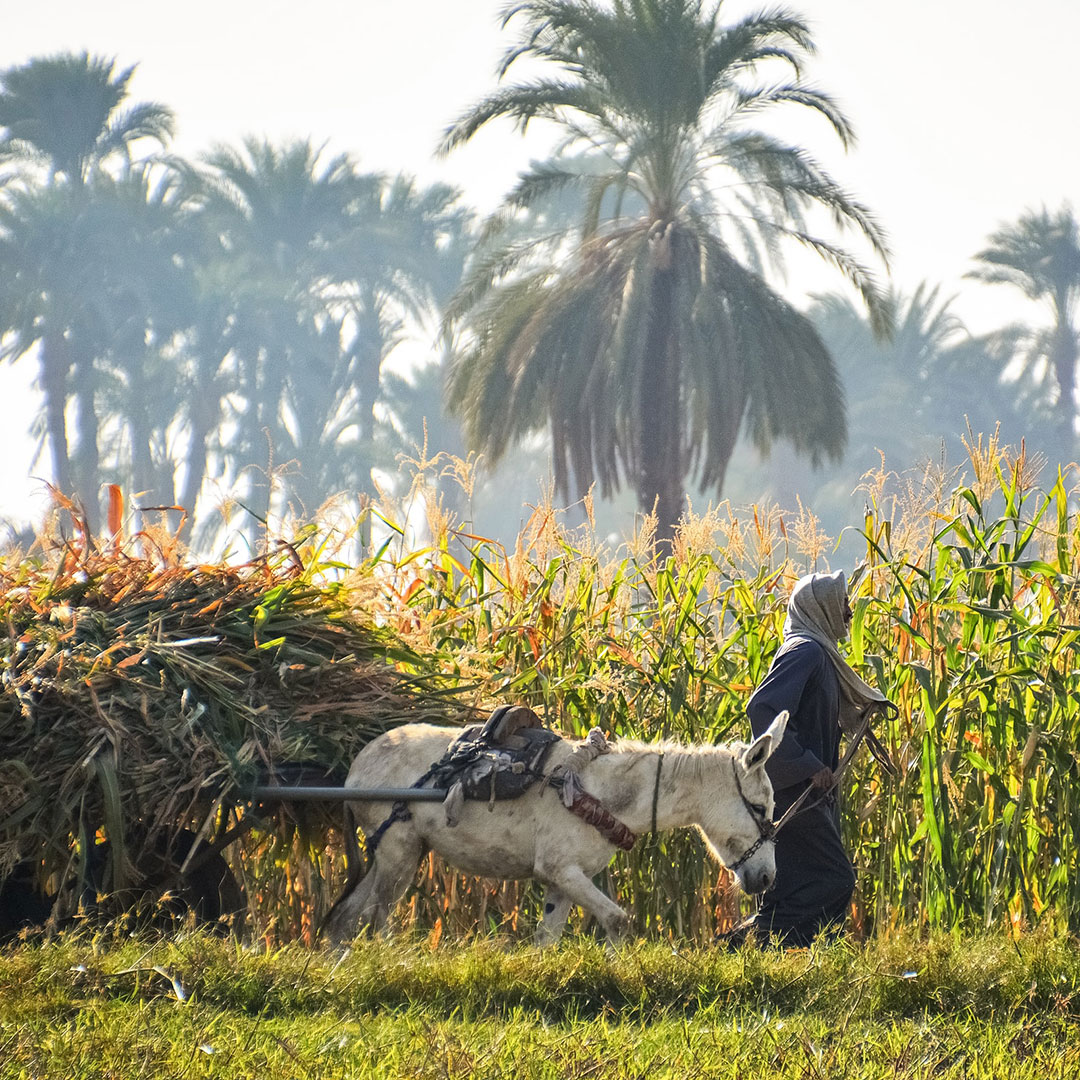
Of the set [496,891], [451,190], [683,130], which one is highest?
[451,190]

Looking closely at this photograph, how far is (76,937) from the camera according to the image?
4719 millimetres

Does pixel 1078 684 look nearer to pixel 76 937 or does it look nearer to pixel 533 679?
pixel 533 679

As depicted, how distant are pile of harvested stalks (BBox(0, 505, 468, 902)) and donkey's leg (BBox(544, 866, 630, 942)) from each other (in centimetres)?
110

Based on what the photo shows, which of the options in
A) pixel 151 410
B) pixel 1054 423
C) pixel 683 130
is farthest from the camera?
pixel 1054 423

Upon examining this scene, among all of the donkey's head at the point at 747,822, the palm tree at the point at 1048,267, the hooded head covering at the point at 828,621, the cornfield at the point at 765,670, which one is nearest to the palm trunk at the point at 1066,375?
the palm tree at the point at 1048,267

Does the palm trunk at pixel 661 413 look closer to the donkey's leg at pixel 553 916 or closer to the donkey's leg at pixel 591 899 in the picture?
the donkey's leg at pixel 553 916

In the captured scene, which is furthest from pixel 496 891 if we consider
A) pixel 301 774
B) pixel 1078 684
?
pixel 1078 684

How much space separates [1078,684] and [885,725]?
88 centimetres

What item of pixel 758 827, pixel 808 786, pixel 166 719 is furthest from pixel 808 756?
pixel 166 719

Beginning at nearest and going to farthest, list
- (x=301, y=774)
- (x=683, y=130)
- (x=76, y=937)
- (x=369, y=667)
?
(x=76, y=937)
(x=301, y=774)
(x=369, y=667)
(x=683, y=130)

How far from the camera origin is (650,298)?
19688mm

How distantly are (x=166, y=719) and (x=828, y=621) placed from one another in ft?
8.79

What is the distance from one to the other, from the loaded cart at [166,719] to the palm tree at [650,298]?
1382 centimetres

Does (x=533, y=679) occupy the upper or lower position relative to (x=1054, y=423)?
lower
